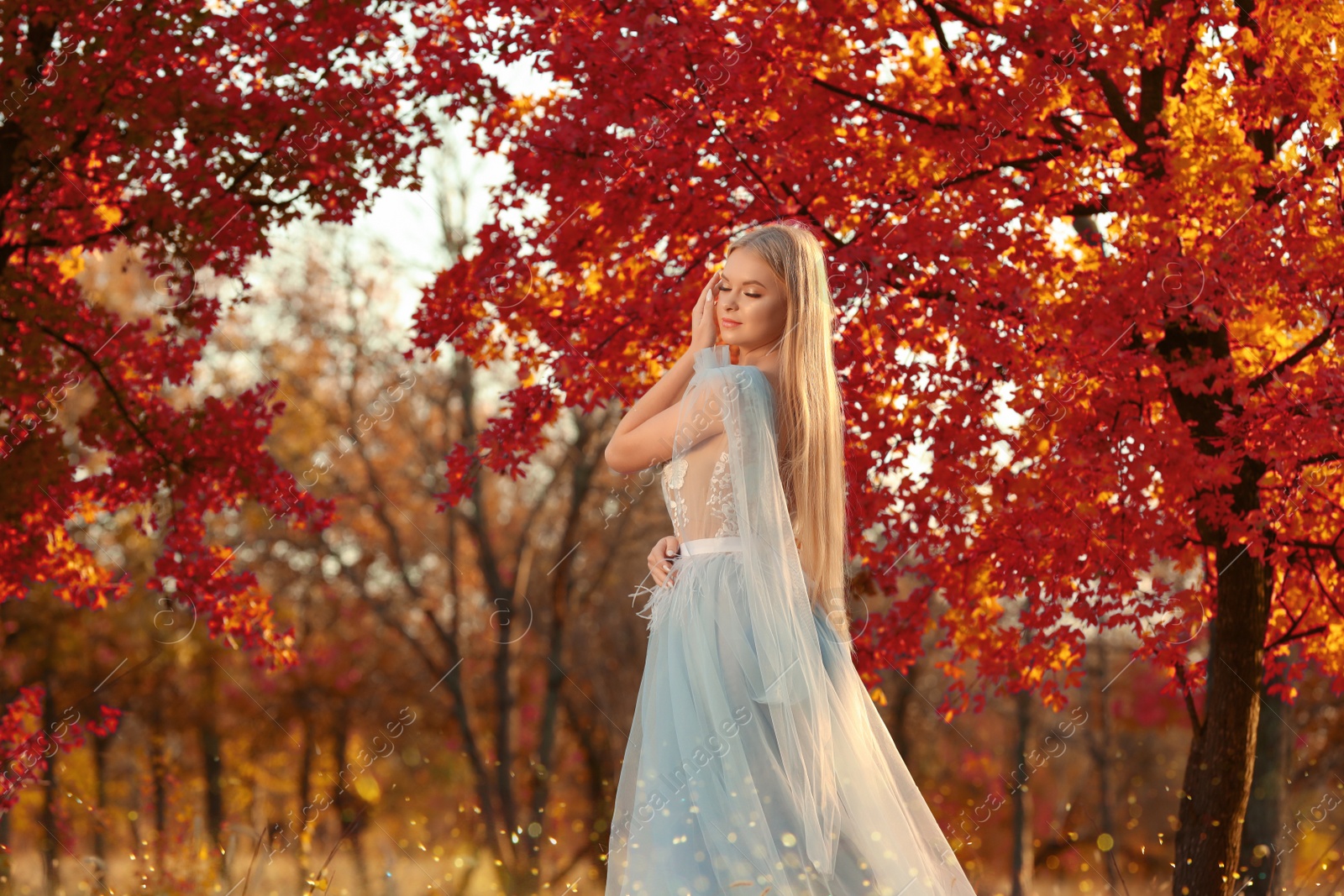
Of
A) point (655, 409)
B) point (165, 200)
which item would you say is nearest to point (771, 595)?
point (655, 409)

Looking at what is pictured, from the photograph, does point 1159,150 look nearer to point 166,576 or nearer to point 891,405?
point 891,405

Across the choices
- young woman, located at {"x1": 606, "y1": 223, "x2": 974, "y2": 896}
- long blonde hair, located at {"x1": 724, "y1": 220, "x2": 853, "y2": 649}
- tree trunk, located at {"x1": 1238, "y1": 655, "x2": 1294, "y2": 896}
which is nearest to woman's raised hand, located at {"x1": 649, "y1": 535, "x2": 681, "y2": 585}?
young woman, located at {"x1": 606, "y1": 223, "x2": 974, "y2": 896}

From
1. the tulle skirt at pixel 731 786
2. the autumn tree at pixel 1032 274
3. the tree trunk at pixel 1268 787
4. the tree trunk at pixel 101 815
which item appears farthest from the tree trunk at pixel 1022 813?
the tulle skirt at pixel 731 786

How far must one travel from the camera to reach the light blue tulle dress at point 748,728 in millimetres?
3305

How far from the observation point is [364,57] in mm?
7594

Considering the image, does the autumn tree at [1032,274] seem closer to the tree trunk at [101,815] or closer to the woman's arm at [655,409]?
the woman's arm at [655,409]

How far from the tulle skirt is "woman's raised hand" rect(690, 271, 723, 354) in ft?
2.02

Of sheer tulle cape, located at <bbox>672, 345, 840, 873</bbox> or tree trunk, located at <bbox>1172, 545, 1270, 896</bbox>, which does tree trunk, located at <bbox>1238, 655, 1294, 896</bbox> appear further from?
sheer tulle cape, located at <bbox>672, 345, 840, 873</bbox>

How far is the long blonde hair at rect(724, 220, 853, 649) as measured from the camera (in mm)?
3678

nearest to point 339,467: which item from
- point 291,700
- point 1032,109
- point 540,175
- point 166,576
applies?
point 291,700

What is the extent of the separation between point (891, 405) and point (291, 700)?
23.4 m

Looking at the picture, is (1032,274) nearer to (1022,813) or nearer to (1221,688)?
(1221,688)

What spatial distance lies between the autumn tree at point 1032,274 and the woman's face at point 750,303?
2.10 metres

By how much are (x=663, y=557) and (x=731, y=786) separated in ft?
2.56
